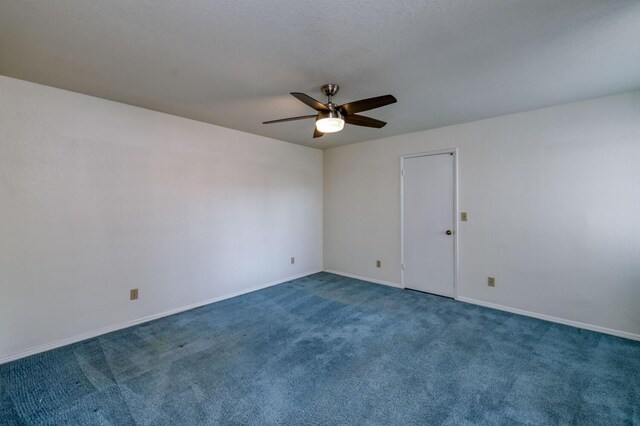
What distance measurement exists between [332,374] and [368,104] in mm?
2134

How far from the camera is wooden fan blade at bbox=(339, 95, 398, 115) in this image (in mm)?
2053

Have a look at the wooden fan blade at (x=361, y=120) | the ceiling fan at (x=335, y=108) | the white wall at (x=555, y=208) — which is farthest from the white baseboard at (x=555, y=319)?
the ceiling fan at (x=335, y=108)

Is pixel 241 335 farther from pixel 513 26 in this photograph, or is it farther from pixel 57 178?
pixel 513 26

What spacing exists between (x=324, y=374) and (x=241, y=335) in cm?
104

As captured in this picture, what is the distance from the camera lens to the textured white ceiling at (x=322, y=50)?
5.01 feet

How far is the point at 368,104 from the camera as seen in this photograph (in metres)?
2.16

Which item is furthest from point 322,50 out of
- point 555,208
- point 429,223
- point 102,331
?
point 102,331

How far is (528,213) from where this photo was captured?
321cm

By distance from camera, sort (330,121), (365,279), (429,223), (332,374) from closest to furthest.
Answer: (332,374) → (330,121) → (429,223) → (365,279)

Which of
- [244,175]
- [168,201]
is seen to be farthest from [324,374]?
[244,175]

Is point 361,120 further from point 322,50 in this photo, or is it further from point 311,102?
point 322,50

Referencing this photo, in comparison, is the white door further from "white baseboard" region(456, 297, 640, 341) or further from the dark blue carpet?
the dark blue carpet

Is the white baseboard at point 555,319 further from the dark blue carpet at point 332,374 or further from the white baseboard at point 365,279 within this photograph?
the white baseboard at point 365,279

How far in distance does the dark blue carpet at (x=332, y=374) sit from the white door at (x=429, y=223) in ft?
2.67
